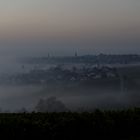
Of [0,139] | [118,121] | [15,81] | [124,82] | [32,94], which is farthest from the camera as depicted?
[15,81]

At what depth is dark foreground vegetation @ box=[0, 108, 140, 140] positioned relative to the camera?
8.14 metres

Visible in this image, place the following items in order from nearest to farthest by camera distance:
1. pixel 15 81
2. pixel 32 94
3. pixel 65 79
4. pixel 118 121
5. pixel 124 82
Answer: pixel 118 121 → pixel 124 82 → pixel 32 94 → pixel 65 79 → pixel 15 81

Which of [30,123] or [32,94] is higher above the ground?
[30,123]

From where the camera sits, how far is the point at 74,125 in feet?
28.1

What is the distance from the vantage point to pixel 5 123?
26.7 feet

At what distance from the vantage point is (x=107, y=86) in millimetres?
30969

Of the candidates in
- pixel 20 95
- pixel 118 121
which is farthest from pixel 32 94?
pixel 118 121

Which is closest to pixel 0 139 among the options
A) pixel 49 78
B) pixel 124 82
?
pixel 124 82

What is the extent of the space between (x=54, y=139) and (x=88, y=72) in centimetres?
2710

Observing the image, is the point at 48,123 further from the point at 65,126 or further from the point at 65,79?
the point at 65,79

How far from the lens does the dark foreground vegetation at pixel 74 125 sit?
320 inches

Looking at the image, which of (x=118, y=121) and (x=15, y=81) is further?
(x=15, y=81)

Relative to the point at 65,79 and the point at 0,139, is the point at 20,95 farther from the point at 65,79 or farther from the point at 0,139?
the point at 0,139

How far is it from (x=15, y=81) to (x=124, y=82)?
510 inches
